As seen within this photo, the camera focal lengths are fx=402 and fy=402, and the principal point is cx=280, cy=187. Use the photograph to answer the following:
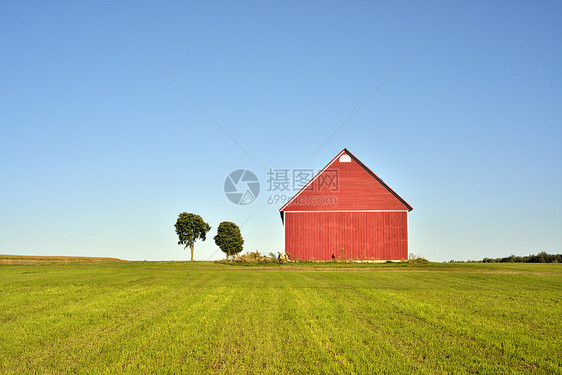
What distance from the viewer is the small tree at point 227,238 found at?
6944 centimetres

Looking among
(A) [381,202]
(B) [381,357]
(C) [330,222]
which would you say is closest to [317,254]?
(C) [330,222]

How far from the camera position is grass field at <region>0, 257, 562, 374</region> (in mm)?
6660

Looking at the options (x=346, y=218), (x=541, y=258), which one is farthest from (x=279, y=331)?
(x=541, y=258)

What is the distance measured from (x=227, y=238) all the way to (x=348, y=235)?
36.1 metres

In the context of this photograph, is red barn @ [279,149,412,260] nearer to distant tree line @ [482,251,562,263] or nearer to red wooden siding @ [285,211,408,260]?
→ red wooden siding @ [285,211,408,260]

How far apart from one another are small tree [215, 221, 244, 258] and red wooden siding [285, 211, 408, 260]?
111 feet

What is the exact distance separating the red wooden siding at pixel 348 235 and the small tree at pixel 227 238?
33821 mm

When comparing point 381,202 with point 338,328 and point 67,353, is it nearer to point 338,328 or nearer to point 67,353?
point 338,328

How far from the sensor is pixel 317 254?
37125 mm

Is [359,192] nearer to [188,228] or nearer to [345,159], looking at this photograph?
[345,159]

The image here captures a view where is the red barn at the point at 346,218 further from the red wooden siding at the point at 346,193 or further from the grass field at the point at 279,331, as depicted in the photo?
the grass field at the point at 279,331

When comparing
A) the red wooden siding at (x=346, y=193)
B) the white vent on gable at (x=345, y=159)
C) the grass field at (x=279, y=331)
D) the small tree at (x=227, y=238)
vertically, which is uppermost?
the white vent on gable at (x=345, y=159)

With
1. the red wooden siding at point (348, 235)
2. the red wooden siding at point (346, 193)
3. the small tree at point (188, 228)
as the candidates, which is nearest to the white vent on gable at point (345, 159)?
the red wooden siding at point (346, 193)

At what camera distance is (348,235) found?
3712cm
